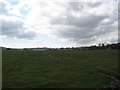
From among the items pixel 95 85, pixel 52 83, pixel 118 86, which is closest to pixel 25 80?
pixel 52 83

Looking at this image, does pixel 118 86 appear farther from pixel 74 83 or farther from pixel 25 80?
pixel 25 80

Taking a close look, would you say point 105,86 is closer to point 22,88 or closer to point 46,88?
point 46,88

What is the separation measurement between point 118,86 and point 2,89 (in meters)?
11.1

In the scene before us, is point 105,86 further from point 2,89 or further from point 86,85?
point 2,89

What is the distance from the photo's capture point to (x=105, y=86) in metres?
21.1

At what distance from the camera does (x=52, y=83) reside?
75.6 ft

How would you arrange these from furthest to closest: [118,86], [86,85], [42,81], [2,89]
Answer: [42,81], [86,85], [2,89], [118,86]

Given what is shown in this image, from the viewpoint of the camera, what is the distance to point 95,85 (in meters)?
22.1

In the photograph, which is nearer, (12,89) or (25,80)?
(12,89)

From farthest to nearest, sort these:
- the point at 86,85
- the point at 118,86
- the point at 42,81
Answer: the point at 42,81
the point at 86,85
the point at 118,86

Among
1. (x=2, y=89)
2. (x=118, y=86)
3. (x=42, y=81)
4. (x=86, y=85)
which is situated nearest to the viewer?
(x=118, y=86)

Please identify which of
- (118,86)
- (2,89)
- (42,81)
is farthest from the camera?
(42,81)

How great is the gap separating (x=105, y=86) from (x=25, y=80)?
9.35 metres

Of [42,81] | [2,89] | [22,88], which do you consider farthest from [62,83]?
[2,89]
